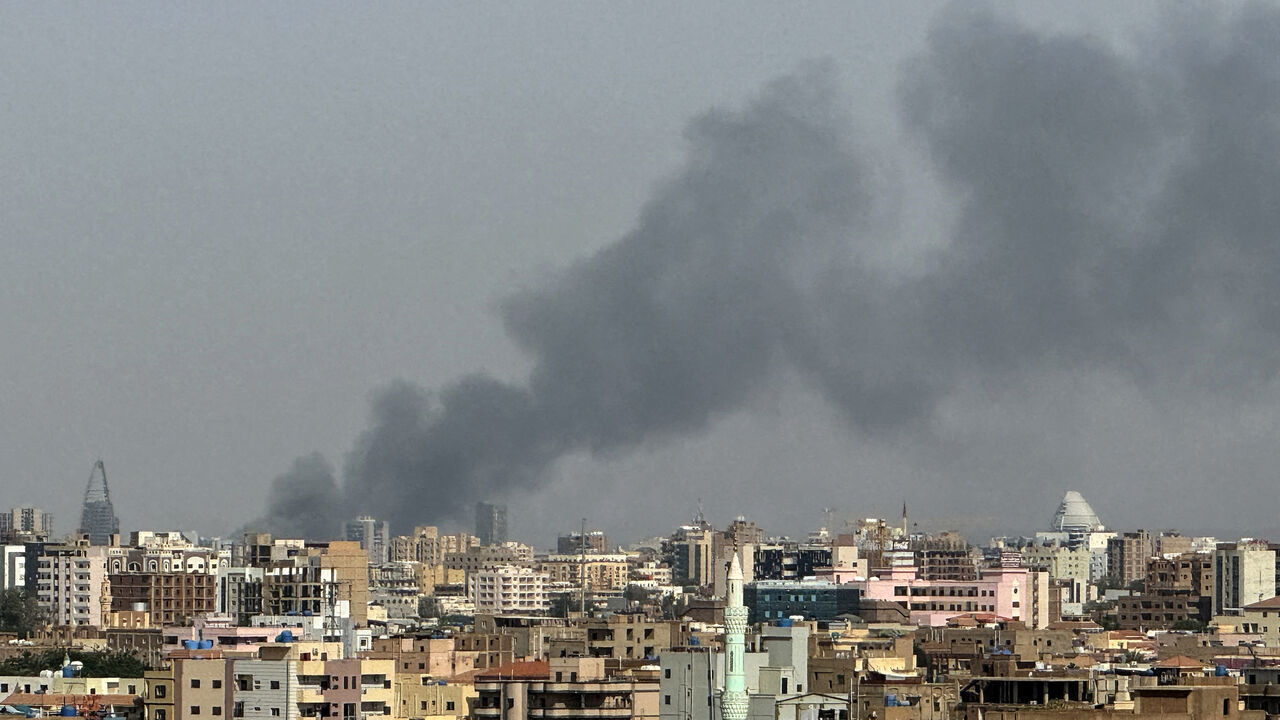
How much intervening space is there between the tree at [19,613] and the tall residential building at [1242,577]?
151ft

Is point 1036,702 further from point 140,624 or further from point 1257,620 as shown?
point 140,624

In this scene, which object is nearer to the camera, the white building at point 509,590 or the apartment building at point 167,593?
the apartment building at point 167,593

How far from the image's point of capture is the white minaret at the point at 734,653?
41.5 metres

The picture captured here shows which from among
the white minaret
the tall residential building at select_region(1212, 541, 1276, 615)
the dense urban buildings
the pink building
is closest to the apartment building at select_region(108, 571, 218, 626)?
the dense urban buildings

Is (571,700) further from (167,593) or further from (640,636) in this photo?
(167,593)

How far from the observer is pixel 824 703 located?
1812 inches

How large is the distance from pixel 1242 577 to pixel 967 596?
46.8 ft

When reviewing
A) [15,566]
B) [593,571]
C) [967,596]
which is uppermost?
[15,566]

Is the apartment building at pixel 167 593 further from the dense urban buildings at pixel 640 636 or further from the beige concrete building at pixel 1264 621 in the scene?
the beige concrete building at pixel 1264 621

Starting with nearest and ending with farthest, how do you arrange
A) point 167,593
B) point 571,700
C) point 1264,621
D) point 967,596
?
1. point 571,700
2. point 1264,621
3. point 967,596
4. point 167,593

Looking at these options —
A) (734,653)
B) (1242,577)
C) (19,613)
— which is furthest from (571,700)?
(1242,577)

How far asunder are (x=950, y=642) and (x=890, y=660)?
14719 mm

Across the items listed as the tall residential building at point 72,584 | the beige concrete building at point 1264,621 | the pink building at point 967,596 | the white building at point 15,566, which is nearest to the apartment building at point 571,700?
the beige concrete building at point 1264,621

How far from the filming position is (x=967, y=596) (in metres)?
121
